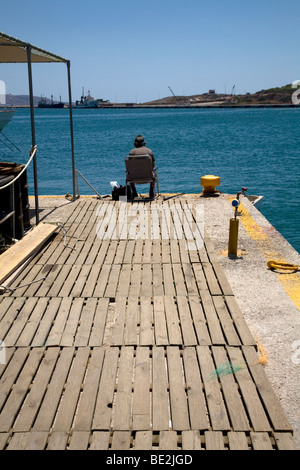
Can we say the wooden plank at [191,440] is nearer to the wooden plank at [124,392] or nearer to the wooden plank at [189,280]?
the wooden plank at [124,392]

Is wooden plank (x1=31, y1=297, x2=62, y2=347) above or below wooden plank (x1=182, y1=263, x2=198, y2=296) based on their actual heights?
below

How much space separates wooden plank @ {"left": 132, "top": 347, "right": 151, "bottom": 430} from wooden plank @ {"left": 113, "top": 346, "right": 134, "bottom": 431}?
0.12ft

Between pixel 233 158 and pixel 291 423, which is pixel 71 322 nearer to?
pixel 291 423

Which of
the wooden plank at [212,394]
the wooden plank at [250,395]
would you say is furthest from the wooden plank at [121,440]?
the wooden plank at [250,395]

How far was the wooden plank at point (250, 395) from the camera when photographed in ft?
9.78

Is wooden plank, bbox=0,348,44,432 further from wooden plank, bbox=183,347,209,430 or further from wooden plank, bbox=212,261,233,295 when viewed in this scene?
wooden plank, bbox=212,261,233,295

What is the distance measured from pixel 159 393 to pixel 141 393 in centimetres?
12

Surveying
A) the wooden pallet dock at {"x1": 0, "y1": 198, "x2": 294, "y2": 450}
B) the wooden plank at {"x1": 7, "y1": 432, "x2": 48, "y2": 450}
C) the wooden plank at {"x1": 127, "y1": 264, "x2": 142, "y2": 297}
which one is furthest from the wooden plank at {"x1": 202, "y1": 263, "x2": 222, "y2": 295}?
the wooden plank at {"x1": 7, "y1": 432, "x2": 48, "y2": 450}

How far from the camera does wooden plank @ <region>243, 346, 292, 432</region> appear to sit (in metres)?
2.98

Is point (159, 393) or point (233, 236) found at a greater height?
point (233, 236)

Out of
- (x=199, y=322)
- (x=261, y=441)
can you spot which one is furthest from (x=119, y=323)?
(x=261, y=441)

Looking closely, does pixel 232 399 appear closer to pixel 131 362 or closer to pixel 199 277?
pixel 131 362

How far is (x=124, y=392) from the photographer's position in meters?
3.28

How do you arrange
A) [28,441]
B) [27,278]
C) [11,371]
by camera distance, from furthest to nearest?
[27,278] < [11,371] < [28,441]
